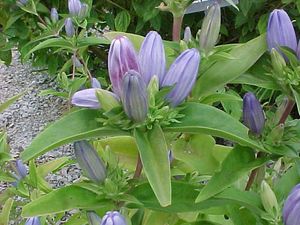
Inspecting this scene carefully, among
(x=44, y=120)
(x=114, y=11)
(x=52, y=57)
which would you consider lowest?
(x=44, y=120)

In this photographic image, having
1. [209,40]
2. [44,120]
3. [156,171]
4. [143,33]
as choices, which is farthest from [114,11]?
[156,171]

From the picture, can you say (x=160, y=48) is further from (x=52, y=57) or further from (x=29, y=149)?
(x=52, y=57)

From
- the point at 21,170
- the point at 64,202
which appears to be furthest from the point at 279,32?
the point at 21,170

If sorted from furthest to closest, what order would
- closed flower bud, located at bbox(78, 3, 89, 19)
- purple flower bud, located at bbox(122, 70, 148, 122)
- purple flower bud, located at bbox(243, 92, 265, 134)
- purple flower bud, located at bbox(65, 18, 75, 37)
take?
closed flower bud, located at bbox(78, 3, 89, 19), purple flower bud, located at bbox(65, 18, 75, 37), purple flower bud, located at bbox(243, 92, 265, 134), purple flower bud, located at bbox(122, 70, 148, 122)

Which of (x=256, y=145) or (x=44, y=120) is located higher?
(x=256, y=145)

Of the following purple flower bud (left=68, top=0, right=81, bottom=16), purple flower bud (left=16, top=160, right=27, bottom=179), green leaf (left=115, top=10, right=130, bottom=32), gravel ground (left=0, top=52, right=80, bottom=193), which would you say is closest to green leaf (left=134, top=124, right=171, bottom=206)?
purple flower bud (left=16, top=160, right=27, bottom=179)

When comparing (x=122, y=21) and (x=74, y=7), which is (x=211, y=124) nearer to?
(x=74, y=7)

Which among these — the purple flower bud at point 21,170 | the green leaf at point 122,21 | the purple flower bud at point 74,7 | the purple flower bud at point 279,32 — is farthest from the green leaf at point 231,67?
the green leaf at point 122,21

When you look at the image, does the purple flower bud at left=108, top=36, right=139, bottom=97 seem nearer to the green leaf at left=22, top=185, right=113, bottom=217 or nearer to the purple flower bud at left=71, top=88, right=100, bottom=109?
the purple flower bud at left=71, top=88, right=100, bottom=109
